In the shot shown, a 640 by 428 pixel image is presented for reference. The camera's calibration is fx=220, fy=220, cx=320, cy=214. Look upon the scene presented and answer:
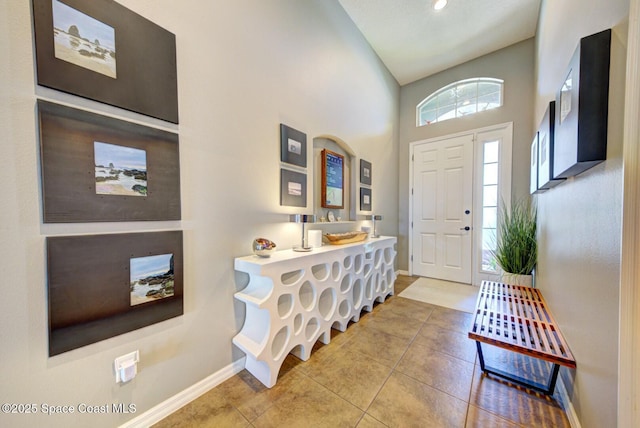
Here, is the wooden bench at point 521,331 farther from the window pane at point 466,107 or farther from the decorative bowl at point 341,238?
the window pane at point 466,107

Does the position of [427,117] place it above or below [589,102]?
above

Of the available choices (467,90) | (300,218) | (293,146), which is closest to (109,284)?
(300,218)

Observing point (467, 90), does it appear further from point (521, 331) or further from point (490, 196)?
point (521, 331)

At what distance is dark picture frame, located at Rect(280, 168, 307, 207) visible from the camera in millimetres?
1979

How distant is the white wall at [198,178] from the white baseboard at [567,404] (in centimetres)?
199

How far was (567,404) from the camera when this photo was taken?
1259mm

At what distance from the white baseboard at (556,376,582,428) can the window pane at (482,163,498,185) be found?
2.64 m

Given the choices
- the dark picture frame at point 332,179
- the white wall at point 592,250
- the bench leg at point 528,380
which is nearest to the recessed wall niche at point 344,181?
the dark picture frame at point 332,179

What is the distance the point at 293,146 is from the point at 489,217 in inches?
125

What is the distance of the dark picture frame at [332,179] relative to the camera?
2531mm

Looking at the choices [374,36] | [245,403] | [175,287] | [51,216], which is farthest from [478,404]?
[374,36]

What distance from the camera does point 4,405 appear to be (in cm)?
87

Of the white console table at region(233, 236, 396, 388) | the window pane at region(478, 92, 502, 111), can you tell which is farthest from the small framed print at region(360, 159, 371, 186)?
the window pane at region(478, 92, 502, 111)

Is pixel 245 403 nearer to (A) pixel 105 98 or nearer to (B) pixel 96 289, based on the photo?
(B) pixel 96 289
